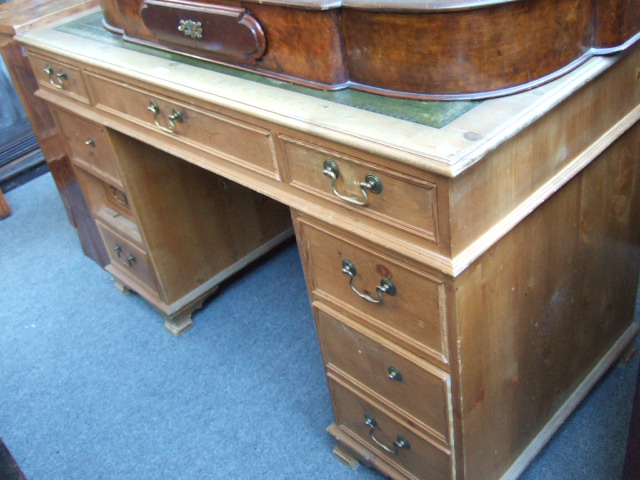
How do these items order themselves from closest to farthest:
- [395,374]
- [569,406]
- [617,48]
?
[617,48] < [395,374] < [569,406]

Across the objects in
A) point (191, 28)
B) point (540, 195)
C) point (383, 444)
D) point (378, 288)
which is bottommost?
point (383, 444)

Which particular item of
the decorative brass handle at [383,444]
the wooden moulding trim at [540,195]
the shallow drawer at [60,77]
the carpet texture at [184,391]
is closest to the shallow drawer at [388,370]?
the decorative brass handle at [383,444]

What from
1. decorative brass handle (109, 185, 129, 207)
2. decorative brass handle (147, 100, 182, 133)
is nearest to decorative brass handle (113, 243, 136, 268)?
decorative brass handle (109, 185, 129, 207)

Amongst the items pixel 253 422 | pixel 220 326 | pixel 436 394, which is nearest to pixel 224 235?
pixel 220 326

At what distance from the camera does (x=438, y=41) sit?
3.40 ft

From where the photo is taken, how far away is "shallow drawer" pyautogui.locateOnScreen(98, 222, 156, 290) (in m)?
2.14

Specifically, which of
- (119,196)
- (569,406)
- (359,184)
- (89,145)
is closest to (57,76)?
(89,145)

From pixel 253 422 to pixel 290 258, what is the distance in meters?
0.78

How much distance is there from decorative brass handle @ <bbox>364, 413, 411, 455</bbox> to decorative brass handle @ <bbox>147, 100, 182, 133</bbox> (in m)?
0.78

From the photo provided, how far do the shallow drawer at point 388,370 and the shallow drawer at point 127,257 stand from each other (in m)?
0.89

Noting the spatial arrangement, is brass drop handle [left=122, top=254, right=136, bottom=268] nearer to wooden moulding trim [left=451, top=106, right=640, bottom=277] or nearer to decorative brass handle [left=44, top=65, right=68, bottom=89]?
decorative brass handle [left=44, top=65, right=68, bottom=89]

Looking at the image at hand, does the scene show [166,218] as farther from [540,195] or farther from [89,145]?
[540,195]

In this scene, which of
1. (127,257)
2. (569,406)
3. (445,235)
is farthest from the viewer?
(127,257)

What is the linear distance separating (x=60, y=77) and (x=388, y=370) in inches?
48.8
